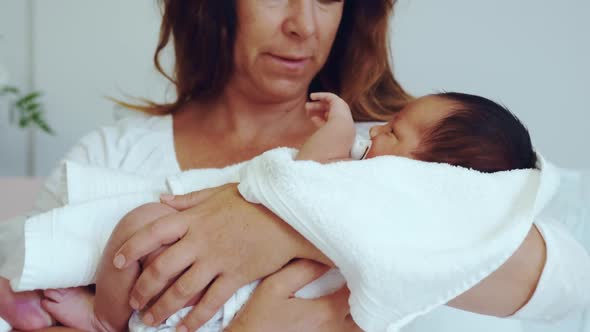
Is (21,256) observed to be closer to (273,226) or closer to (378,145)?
(273,226)

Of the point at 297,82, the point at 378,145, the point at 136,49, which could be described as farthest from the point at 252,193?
the point at 136,49

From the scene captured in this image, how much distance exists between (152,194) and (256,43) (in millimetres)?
468

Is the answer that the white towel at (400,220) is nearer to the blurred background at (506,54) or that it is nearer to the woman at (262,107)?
the woman at (262,107)

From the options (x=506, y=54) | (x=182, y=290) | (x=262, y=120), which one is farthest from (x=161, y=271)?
(x=506, y=54)

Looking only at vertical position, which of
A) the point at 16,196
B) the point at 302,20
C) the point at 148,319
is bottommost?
the point at 16,196

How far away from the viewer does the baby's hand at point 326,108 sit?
3.33 feet

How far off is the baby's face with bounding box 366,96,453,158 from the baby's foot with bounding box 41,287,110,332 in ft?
1.83

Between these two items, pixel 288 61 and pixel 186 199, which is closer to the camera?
pixel 186 199

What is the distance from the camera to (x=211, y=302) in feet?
2.86

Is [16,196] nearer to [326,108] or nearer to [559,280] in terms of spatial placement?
[326,108]

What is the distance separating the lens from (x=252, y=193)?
0.90m

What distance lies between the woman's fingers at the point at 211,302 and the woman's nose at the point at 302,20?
0.64 metres

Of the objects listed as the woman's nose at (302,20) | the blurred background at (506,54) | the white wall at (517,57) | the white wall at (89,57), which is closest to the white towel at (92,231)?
the woman's nose at (302,20)

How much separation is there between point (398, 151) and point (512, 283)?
281mm
